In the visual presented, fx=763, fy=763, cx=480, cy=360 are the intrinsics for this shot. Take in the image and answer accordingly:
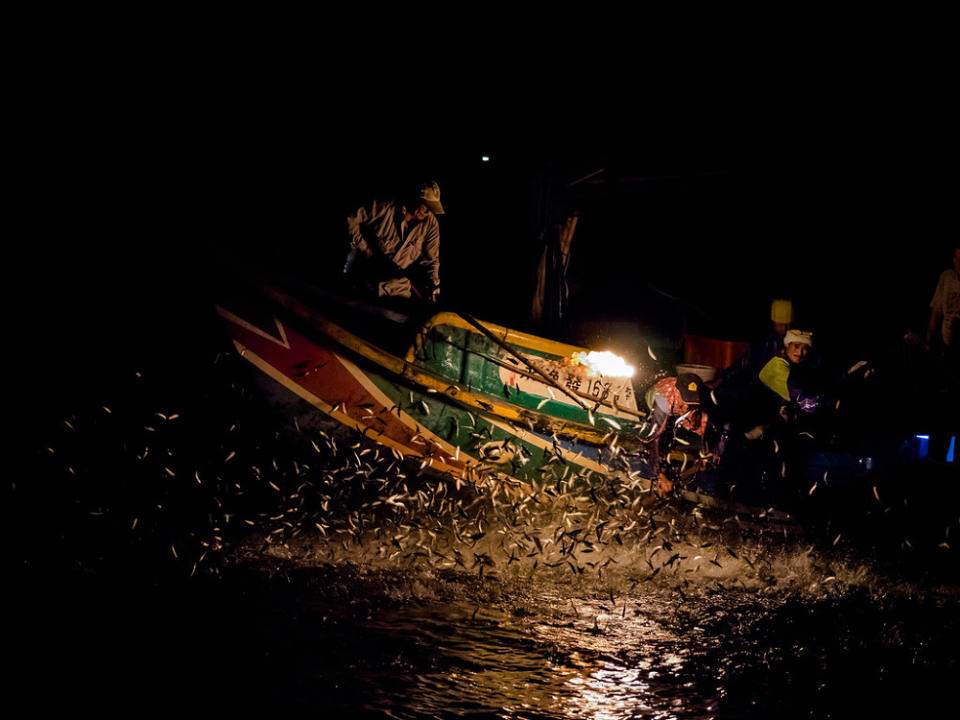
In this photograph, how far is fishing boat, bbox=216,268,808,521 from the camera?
7105mm

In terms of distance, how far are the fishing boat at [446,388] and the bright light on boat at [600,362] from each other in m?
0.01

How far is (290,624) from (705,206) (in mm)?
11093

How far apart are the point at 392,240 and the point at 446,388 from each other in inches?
73.9

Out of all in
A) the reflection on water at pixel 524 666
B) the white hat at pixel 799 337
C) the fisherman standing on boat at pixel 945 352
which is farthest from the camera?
the fisherman standing on boat at pixel 945 352

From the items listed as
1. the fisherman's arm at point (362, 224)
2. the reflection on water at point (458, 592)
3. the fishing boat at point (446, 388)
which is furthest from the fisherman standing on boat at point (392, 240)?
the reflection on water at point (458, 592)

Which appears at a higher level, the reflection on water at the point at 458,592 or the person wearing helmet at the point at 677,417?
the person wearing helmet at the point at 677,417

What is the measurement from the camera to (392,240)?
8.30 metres

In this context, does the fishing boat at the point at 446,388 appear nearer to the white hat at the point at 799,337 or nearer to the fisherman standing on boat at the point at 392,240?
the fisherman standing on boat at the point at 392,240

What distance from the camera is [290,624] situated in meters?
5.29

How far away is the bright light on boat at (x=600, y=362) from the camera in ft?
26.7

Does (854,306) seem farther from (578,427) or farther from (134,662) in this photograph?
(134,662)

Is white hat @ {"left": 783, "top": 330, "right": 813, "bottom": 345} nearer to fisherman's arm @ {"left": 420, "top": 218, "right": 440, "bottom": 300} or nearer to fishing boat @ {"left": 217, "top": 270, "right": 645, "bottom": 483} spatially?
fishing boat @ {"left": 217, "top": 270, "right": 645, "bottom": 483}

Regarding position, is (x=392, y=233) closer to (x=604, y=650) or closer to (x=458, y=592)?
(x=458, y=592)

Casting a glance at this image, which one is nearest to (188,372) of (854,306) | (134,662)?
(134,662)
